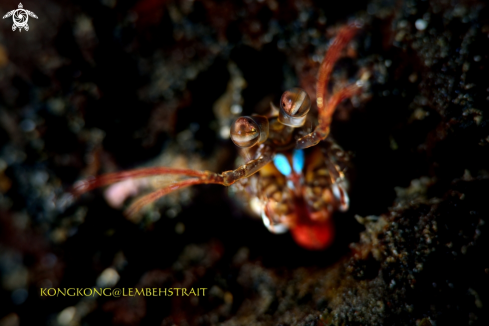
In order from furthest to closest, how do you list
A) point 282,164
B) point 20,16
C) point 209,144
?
1. point 209,144
2. point 20,16
3. point 282,164

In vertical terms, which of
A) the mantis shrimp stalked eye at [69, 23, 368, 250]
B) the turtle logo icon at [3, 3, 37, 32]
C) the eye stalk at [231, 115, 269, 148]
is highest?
the turtle logo icon at [3, 3, 37, 32]

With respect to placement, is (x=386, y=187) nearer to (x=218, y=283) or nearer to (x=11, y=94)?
(x=218, y=283)

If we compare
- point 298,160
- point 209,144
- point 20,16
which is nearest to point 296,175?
point 298,160

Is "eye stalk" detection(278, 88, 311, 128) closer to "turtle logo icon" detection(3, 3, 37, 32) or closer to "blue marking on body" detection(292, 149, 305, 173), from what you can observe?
"blue marking on body" detection(292, 149, 305, 173)

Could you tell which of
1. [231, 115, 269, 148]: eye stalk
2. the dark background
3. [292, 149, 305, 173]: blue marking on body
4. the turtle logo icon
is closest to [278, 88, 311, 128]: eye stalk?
[231, 115, 269, 148]: eye stalk

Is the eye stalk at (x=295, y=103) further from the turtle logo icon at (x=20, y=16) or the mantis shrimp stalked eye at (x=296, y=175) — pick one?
the turtle logo icon at (x=20, y=16)

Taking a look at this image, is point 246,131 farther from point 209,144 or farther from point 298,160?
point 209,144

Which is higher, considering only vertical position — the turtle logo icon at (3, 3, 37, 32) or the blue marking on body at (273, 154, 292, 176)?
the turtle logo icon at (3, 3, 37, 32)
